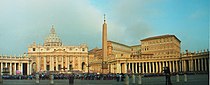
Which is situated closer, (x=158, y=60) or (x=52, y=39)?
(x=158, y=60)

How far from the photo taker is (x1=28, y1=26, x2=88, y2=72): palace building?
114 meters

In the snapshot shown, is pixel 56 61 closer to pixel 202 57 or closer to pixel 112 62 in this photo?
pixel 112 62

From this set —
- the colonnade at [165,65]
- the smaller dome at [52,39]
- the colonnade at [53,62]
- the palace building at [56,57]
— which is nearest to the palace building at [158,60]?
the colonnade at [165,65]

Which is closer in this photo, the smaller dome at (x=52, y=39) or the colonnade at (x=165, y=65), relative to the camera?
the colonnade at (x=165, y=65)

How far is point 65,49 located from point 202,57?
176ft

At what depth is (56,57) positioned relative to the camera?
113625mm

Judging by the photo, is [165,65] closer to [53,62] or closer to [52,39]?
[53,62]

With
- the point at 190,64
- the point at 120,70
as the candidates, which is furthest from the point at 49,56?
the point at 190,64

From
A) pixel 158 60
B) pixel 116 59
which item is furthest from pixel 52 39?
pixel 158 60

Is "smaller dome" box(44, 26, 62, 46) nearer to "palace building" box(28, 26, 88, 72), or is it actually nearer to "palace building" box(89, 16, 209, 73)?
"palace building" box(89, 16, 209, 73)

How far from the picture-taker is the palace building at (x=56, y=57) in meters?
114

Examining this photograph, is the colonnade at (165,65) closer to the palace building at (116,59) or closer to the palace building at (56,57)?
the palace building at (116,59)

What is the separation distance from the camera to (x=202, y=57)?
74.2 meters

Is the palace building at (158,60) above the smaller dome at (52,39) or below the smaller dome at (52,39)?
below
